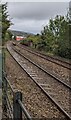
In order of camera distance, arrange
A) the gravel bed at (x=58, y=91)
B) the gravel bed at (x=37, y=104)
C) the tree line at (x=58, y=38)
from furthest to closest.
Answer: the tree line at (x=58, y=38), the gravel bed at (x=58, y=91), the gravel bed at (x=37, y=104)

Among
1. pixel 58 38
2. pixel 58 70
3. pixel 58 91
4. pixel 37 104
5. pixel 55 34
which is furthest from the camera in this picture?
pixel 55 34

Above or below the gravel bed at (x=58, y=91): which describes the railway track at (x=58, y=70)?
below

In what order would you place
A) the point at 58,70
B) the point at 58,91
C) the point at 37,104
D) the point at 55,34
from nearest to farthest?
the point at 37,104 < the point at 58,91 < the point at 58,70 < the point at 55,34

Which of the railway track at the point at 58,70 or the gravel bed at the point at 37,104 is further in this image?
the railway track at the point at 58,70

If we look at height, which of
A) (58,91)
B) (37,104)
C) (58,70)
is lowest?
(58,70)

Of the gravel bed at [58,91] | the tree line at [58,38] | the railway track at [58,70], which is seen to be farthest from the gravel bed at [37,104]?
the tree line at [58,38]

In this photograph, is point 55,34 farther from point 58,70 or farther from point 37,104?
point 37,104

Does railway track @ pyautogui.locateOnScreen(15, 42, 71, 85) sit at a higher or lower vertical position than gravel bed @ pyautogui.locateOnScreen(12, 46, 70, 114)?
lower

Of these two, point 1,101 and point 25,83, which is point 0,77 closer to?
point 1,101

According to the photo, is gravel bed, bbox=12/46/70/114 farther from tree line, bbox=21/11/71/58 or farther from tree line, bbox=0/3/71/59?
tree line, bbox=21/11/71/58

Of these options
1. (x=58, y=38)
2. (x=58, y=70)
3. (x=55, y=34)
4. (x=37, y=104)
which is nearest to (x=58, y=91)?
(x=37, y=104)

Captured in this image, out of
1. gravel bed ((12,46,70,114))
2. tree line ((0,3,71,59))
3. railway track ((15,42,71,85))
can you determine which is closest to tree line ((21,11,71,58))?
tree line ((0,3,71,59))

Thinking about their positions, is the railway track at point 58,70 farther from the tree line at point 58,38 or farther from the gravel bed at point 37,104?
the tree line at point 58,38

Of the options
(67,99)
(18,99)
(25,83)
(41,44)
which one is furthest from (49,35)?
(18,99)
